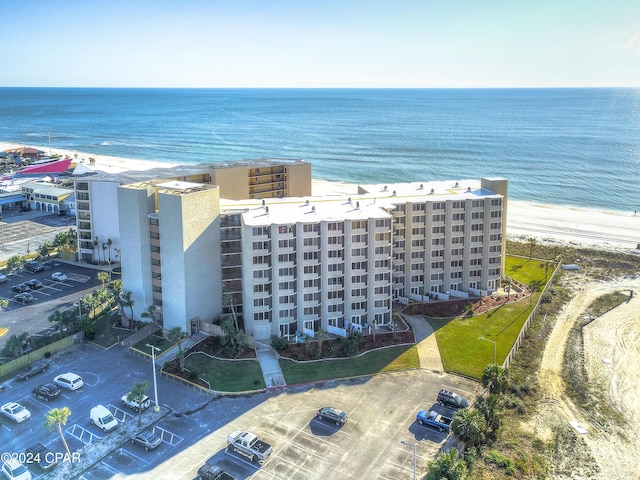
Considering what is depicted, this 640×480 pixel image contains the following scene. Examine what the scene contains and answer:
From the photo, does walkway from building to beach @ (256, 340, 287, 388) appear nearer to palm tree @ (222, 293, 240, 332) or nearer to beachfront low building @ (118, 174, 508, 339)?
beachfront low building @ (118, 174, 508, 339)

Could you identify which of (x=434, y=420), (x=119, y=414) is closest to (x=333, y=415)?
(x=434, y=420)

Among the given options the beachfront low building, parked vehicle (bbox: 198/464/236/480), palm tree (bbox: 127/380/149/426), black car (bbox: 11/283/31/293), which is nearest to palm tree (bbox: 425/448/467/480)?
parked vehicle (bbox: 198/464/236/480)

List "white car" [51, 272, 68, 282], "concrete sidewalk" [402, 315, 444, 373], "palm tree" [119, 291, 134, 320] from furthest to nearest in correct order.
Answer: "white car" [51, 272, 68, 282] → "palm tree" [119, 291, 134, 320] → "concrete sidewalk" [402, 315, 444, 373]

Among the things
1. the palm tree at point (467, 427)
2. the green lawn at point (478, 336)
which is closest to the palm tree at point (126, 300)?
the green lawn at point (478, 336)

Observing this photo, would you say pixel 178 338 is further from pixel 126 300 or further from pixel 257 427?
pixel 257 427

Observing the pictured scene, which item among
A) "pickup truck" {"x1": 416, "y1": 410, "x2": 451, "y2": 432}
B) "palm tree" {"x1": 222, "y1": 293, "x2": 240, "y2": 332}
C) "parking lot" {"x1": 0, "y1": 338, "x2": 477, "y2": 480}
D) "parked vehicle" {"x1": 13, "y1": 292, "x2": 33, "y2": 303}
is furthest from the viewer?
"parked vehicle" {"x1": 13, "y1": 292, "x2": 33, "y2": 303}

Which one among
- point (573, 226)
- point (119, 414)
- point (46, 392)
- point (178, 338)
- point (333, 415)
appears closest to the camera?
point (333, 415)

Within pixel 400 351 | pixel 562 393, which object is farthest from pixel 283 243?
pixel 562 393

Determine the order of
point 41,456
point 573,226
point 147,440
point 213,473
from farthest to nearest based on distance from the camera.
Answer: point 573,226 < point 147,440 < point 41,456 < point 213,473
